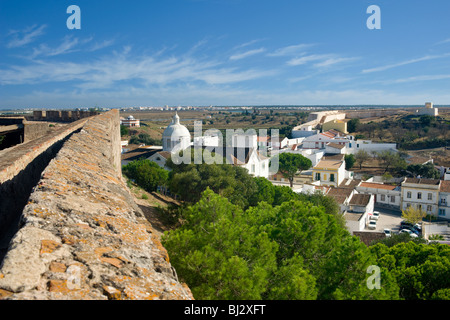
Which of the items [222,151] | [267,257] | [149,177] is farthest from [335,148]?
[267,257]

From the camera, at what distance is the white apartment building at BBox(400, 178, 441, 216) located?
31344 mm

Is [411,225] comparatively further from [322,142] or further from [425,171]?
[322,142]

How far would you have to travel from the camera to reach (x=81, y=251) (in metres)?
2.26

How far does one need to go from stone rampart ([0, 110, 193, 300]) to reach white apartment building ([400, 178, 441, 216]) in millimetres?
33722

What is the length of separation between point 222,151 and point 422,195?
59.3ft

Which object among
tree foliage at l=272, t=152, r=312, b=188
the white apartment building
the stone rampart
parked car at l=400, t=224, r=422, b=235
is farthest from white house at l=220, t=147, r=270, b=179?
the stone rampart

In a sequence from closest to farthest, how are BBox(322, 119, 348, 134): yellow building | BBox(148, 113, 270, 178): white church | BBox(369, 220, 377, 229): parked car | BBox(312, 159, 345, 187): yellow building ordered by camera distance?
1. BBox(369, 220, 377, 229): parked car
2. BBox(148, 113, 270, 178): white church
3. BBox(312, 159, 345, 187): yellow building
4. BBox(322, 119, 348, 134): yellow building

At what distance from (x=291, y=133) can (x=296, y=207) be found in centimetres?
5792

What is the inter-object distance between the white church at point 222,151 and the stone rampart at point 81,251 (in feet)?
75.4

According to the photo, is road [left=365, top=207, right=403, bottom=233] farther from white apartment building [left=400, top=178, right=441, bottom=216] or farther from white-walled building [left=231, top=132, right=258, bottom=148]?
white-walled building [left=231, top=132, right=258, bottom=148]

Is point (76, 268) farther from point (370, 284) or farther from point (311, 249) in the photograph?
point (311, 249)

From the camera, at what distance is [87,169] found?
407 centimetres

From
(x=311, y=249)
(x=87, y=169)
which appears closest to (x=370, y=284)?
(x=311, y=249)

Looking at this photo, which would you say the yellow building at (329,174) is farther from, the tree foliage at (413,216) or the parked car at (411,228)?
the parked car at (411,228)
